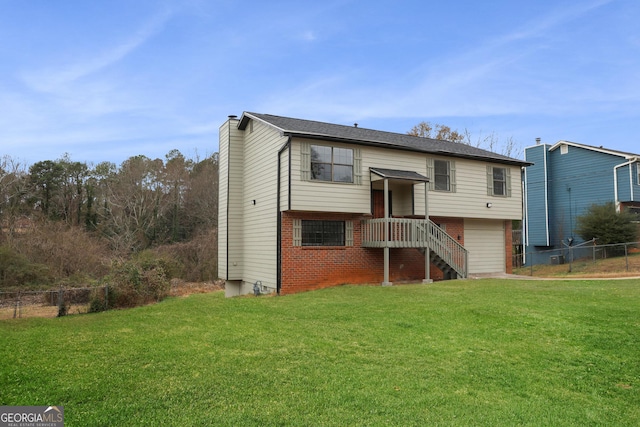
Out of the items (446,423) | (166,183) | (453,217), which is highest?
(166,183)

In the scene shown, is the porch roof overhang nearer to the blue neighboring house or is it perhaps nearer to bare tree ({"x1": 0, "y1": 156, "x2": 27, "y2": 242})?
the blue neighboring house

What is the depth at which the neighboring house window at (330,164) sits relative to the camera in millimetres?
15078

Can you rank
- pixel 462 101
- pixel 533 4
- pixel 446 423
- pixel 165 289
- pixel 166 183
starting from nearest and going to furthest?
1. pixel 446 423
2. pixel 533 4
3. pixel 165 289
4. pixel 462 101
5. pixel 166 183

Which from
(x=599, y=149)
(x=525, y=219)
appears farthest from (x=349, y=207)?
(x=525, y=219)

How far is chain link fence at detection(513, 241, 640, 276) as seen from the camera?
19.7m

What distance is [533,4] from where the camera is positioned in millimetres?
14242

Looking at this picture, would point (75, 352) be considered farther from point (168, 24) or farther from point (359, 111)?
point (359, 111)

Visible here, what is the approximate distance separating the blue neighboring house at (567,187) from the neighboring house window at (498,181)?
33.9 ft

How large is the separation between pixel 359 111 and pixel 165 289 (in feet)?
53.8

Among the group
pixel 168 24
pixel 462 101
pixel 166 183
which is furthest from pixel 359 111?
pixel 166 183

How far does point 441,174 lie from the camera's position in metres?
18.3

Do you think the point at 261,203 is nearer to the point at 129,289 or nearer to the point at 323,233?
the point at 323,233

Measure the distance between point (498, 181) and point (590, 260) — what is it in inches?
337

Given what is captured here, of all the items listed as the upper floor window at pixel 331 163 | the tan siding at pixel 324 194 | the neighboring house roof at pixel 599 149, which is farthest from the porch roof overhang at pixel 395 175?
the neighboring house roof at pixel 599 149
